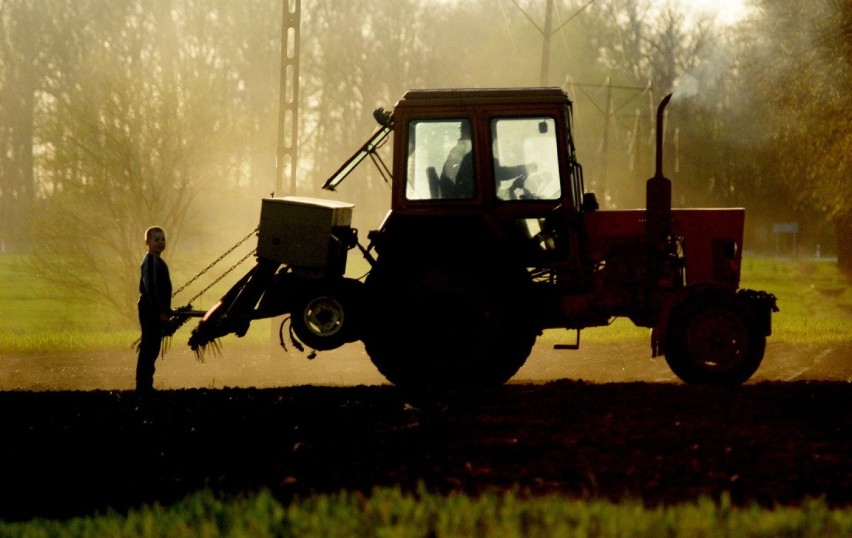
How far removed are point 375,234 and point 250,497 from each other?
452 centimetres

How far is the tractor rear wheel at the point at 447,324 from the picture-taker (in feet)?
36.1

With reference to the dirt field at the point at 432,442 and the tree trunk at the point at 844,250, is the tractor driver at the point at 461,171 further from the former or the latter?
the tree trunk at the point at 844,250

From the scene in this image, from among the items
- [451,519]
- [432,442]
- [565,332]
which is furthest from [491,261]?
[565,332]

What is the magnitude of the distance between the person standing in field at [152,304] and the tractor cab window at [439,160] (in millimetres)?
2232

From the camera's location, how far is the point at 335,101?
222 feet

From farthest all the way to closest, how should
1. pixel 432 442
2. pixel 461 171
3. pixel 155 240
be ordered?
pixel 155 240, pixel 461 171, pixel 432 442

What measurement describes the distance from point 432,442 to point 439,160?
3.64m

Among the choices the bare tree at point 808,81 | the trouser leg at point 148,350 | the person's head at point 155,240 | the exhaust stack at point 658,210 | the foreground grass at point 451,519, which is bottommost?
the foreground grass at point 451,519

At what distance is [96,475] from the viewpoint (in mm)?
8094

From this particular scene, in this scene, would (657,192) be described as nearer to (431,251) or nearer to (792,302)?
(431,251)

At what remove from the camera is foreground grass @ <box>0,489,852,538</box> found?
6.01 meters

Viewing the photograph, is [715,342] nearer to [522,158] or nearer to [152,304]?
[522,158]

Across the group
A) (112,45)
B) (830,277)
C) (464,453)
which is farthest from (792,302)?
(464,453)

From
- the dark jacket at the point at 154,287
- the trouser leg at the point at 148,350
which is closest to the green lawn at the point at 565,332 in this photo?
the trouser leg at the point at 148,350
